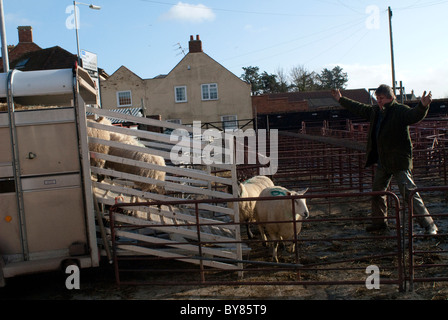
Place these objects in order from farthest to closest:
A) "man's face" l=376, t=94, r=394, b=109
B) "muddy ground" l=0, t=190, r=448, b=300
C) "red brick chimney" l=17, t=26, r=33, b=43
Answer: "red brick chimney" l=17, t=26, r=33, b=43, "man's face" l=376, t=94, r=394, b=109, "muddy ground" l=0, t=190, r=448, b=300

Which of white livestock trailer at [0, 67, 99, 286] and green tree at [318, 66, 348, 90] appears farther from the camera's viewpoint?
green tree at [318, 66, 348, 90]

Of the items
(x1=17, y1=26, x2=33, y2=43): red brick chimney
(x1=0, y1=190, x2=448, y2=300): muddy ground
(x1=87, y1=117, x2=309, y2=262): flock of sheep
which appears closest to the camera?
(x1=0, y1=190, x2=448, y2=300): muddy ground

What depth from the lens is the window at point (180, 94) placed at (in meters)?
36.0

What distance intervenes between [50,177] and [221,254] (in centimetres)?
221

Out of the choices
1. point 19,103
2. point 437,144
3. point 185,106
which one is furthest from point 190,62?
point 19,103

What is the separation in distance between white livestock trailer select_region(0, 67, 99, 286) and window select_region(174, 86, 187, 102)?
3165cm

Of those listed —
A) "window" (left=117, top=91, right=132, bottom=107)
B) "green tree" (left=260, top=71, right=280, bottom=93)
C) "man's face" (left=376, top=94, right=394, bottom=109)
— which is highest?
"green tree" (left=260, top=71, right=280, bottom=93)

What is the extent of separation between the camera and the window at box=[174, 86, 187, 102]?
118 ft

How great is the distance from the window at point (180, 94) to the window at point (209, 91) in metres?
1.61

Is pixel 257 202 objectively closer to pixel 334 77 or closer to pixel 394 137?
pixel 394 137

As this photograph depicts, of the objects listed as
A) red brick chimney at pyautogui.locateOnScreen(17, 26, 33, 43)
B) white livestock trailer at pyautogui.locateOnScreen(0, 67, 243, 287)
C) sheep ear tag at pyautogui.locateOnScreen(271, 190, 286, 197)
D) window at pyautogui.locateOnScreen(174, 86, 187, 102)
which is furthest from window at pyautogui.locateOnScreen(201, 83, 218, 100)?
white livestock trailer at pyautogui.locateOnScreen(0, 67, 243, 287)

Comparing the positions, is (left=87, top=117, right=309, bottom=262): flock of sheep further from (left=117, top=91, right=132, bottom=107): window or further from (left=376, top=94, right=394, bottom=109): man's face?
(left=117, top=91, right=132, bottom=107): window

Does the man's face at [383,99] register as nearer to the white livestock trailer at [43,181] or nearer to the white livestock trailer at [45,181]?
the white livestock trailer at [45,181]
